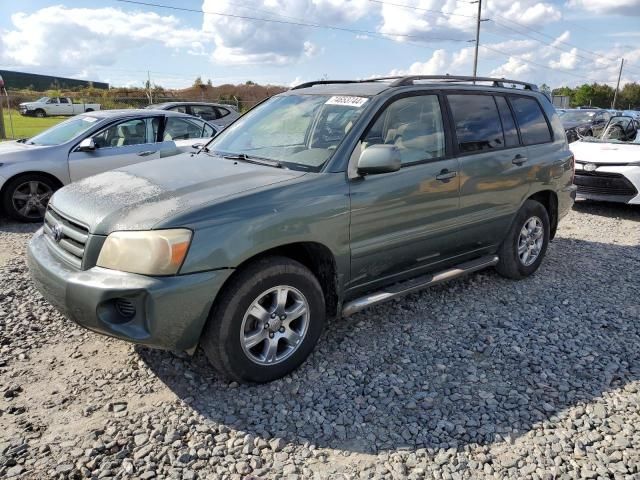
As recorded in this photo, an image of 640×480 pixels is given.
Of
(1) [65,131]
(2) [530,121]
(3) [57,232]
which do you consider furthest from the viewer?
(1) [65,131]

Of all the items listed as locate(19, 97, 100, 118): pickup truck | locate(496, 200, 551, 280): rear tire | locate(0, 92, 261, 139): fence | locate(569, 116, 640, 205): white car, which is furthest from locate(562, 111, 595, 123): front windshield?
locate(19, 97, 100, 118): pickup truck

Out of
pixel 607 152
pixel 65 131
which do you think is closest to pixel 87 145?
pixel 65 131

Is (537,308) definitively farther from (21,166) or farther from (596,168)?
(21,166)

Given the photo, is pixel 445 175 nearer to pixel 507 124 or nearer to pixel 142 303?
pixel 507 124

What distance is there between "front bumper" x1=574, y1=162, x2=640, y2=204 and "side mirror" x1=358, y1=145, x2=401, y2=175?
6129 millimetres

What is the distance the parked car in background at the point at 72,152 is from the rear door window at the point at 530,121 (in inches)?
164

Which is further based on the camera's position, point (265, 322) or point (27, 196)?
point (27, 196)

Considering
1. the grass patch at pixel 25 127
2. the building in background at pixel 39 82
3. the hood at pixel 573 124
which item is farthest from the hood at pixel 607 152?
the building in background at pixel 39 82

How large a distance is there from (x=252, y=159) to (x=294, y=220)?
2.80 ft

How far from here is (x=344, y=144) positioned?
3605 mm

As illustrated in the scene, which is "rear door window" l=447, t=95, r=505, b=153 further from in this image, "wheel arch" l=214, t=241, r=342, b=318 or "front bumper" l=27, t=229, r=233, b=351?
"front bumper" l=27, t=229, r=233, b=351

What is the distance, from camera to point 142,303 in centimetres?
279

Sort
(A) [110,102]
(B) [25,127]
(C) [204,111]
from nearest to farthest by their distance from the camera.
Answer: (C) [204,111] < (B) [25,127] < (A) [110,102]

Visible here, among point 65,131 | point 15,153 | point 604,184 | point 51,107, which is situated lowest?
point 604,184
